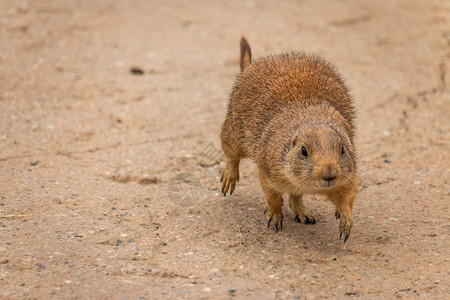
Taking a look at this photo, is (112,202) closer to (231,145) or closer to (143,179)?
(143,179)

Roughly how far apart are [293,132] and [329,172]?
1.90 feet

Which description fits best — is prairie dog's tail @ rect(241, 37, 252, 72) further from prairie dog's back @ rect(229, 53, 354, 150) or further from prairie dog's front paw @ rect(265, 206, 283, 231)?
prairie dog's front paw @ rect(265, 206, 283, 231)

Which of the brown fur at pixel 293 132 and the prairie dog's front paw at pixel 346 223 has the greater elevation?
the brown fur at pixel 293 132

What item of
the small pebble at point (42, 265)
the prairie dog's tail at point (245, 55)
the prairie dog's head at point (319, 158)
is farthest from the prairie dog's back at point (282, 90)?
the small pebble at point (42, 265)

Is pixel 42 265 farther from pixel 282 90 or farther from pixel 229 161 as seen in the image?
pixel 282 90

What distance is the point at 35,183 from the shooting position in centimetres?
517

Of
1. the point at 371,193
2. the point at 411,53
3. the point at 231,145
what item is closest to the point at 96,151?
the point at 231,145

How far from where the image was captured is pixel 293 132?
14.2 ft

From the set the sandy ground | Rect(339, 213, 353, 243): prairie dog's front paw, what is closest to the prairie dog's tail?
the sandy ground

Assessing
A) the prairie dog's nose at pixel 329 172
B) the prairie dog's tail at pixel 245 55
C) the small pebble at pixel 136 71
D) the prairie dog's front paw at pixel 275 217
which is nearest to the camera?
the prairie dog's nose at pixel 329 172

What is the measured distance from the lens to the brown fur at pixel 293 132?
4.04 m

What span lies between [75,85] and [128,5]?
2836 mm

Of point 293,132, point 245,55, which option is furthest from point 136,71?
point 293,132

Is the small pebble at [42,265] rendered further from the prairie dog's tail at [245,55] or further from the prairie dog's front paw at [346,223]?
the prairie dog's tail at [245,55]
